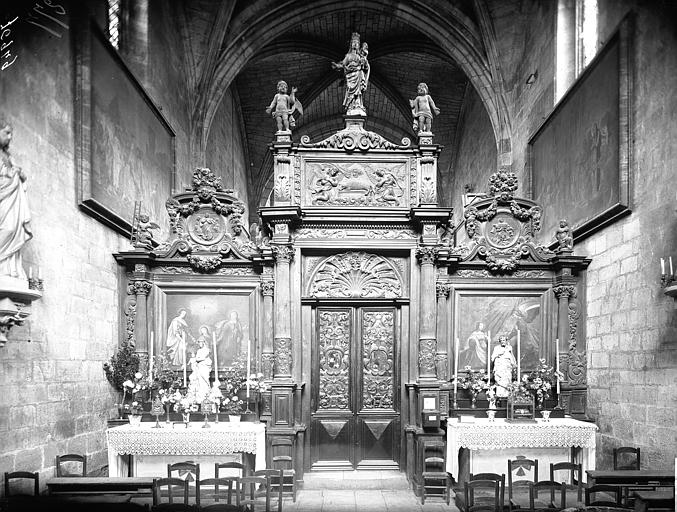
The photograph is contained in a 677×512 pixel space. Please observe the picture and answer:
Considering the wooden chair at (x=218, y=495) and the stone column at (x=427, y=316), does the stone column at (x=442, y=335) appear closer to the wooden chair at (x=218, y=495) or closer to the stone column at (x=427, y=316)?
the stone column at (x=427, y=316)

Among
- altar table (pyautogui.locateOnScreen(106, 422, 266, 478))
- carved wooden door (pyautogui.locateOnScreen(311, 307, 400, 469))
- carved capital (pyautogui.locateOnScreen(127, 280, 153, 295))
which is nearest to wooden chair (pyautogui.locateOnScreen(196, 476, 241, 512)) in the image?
altar table (pyautogui.locateOnScreen(106, 422, 266, 478))

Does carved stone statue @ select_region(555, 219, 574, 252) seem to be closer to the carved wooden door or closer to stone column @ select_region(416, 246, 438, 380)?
stone column @ select_region(416, 246, 438, 380)

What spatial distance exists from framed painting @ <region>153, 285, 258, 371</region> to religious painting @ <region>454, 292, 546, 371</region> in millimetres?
3202

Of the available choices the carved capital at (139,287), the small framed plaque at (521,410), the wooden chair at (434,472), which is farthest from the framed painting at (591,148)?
the carved capital at (139,287)

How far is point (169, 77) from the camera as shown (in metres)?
14.3

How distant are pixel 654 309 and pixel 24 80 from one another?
7910 mm

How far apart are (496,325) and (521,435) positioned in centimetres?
178

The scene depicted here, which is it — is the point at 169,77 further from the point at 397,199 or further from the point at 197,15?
the point at 397,199

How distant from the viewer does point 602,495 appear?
8.33 m

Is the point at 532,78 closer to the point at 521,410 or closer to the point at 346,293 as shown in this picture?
the point at 346,293

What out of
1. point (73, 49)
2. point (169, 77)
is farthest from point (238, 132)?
point (73, 49)

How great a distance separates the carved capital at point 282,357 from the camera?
30.6ft

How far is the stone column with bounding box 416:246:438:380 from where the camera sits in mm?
9438

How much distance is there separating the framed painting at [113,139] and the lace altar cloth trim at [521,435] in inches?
237
